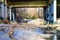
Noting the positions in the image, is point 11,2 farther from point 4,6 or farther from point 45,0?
point 45,0

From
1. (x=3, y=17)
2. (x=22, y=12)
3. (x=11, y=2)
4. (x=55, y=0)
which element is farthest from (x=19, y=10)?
(x=55, y=0)

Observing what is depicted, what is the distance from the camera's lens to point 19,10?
2972 centimetres

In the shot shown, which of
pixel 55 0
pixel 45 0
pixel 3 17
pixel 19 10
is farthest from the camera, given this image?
pixel 19 10

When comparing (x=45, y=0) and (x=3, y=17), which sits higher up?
(x=45, y=0)

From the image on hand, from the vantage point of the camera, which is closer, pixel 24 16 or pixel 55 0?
pixel 55 0

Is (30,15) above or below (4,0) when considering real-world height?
below

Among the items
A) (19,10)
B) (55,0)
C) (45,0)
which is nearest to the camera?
(55,0)

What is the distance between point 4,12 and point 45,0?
5.00 m

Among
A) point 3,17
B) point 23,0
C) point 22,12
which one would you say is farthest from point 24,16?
point 3,17

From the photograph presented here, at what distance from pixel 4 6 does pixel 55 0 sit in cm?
560

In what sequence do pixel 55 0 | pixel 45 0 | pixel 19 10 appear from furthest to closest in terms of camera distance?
pixel 19 10, pixel 45 0, pixel 55 0

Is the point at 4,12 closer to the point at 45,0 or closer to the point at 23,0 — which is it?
the point at 23,0

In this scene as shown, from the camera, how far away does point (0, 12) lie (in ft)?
53.5

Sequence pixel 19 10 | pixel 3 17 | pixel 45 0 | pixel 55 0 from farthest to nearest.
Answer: pixel 19 10 < pixel 45 0 < pixel 3 17 < pixel 55 0
